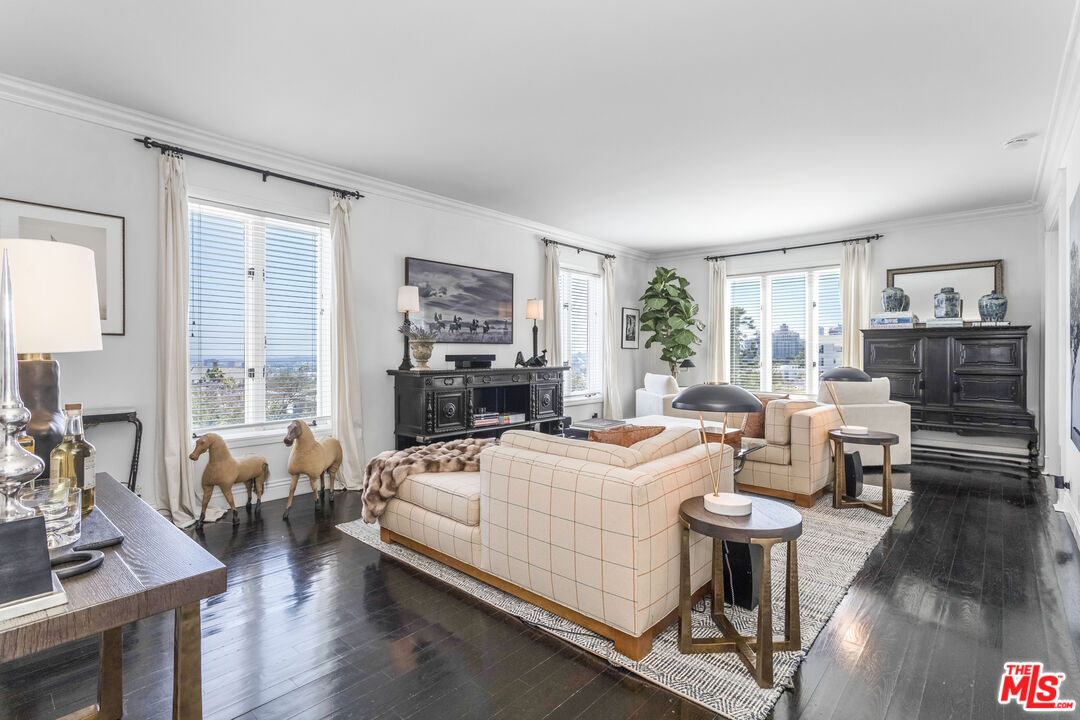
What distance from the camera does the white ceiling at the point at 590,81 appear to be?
2480 mm

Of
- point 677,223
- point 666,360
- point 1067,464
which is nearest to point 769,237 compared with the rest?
point 677,223

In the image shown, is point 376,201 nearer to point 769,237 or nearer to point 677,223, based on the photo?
point 677,223

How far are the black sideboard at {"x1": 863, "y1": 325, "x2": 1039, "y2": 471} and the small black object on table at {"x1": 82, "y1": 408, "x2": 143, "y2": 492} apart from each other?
6.78 meters

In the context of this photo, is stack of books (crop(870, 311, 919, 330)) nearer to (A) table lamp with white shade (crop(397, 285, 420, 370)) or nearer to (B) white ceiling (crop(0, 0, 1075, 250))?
(B) white ceiling (crop(0, 0, 1075, 250))

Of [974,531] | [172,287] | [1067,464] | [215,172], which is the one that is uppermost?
[215,172]

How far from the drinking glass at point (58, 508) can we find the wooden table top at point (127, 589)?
0.32 ft

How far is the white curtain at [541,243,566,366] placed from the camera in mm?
6449

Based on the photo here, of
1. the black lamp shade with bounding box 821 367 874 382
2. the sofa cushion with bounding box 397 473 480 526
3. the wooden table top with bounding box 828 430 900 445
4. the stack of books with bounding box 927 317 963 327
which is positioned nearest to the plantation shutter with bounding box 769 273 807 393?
the stack of books with bounding box 927 317 963 327

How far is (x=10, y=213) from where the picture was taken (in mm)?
3068

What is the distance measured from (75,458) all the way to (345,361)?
10.2 ft

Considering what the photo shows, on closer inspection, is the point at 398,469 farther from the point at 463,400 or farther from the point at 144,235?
the point at 144,235

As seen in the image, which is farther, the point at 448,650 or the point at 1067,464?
the point at 1067,464

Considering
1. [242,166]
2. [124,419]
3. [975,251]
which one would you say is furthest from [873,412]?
[124,419]

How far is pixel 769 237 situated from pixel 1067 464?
13.3ft
